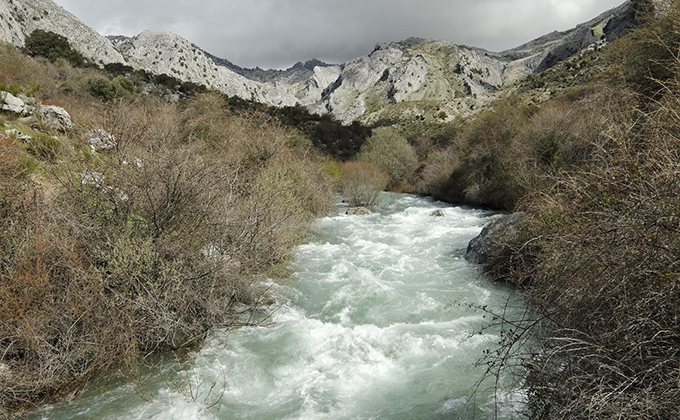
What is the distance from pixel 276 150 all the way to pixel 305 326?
9.00 metres

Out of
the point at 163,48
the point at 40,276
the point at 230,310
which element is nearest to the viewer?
the point at 40,276

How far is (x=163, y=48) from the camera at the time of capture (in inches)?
3479

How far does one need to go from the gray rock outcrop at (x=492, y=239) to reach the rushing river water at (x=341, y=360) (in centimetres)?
46

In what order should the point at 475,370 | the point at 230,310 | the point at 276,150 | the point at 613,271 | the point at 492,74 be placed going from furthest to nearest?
the point at 492,74
the point at 276,150
the point at 230,310
the point at 475,370
the point at 613,271

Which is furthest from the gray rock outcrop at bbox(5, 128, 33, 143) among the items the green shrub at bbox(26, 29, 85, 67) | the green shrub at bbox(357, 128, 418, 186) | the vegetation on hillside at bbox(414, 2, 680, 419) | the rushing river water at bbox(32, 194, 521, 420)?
the green shrub at bbox(26, 29, 85, 67)

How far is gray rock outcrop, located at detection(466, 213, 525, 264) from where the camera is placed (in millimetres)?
9992

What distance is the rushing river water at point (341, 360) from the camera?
489cm

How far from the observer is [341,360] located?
6.22 meters

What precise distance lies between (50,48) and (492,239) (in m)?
43.9

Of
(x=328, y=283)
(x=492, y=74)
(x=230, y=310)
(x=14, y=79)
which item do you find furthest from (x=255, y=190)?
(x=492, y=74)

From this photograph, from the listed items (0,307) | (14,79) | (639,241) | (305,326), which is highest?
(14,79)

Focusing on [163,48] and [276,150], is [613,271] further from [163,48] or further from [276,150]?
[163,48]

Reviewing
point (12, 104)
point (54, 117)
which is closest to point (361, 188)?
point (54, 117)

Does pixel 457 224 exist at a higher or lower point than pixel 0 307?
lower
